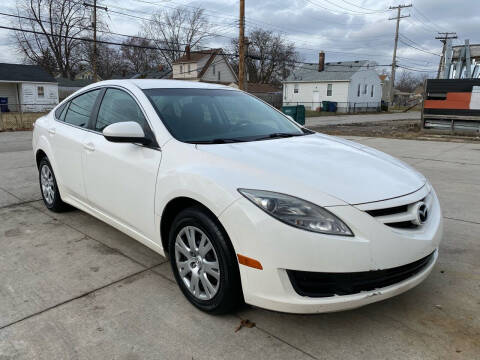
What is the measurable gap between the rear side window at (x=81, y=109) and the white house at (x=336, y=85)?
4399 cm

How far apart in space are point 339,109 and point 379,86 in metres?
11.2

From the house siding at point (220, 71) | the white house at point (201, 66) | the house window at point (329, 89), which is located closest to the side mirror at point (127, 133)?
the white house at point (201, 66)

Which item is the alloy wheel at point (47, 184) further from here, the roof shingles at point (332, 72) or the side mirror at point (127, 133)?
the roof shingles at point (332, 72)

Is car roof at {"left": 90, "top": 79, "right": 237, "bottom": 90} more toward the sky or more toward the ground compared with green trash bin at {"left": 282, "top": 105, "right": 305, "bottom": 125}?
more toward the sky

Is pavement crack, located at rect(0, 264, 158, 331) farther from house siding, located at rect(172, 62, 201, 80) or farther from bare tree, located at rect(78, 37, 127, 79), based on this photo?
bare tree, located at rect(78, 37, 127, 79)

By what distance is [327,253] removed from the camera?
6.88 ft


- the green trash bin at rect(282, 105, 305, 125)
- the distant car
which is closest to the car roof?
the distant car

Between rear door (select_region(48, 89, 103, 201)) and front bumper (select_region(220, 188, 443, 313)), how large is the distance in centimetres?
219

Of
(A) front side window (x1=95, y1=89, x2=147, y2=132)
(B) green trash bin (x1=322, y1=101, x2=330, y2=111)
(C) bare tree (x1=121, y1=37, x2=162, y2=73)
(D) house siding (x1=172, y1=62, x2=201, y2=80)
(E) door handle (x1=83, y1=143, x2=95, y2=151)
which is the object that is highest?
(C) bare tree (x1=121, y1=37, x2=162, y2=73)

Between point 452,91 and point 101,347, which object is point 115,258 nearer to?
point 101,347

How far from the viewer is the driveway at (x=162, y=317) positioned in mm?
2279

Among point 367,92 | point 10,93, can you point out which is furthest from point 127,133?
point 367,92

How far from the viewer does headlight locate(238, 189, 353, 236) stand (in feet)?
7.01

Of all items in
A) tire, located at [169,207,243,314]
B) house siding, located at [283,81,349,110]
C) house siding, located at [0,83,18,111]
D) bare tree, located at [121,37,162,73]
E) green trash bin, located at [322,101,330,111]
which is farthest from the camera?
bare tree, located at [121,37,162,73]
